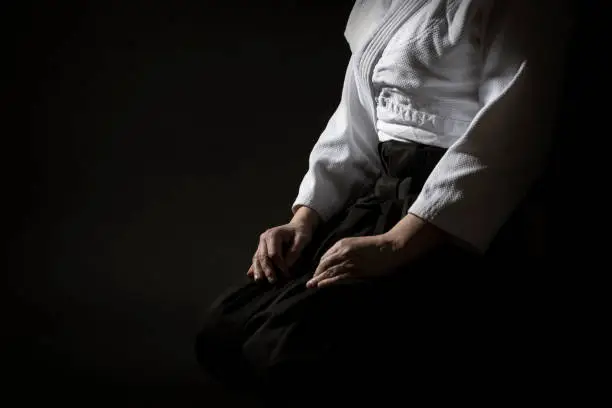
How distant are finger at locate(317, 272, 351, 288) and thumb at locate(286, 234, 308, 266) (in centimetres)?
16

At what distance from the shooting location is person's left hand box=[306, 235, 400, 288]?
2.87 feet

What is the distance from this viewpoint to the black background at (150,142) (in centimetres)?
150

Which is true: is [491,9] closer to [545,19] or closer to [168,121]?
[545,19]

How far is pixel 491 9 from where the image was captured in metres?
0.91

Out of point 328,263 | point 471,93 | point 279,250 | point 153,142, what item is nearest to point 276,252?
point 279,250

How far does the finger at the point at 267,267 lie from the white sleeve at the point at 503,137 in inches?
8.8

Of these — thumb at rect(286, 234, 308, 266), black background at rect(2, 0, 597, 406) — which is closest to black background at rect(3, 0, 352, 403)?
black background at rect(2, 0, 597, 406)

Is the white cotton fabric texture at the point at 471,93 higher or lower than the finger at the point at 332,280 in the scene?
higher

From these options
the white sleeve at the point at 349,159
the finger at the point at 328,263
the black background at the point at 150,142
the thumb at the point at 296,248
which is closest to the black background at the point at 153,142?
the black background at the point at 150,142

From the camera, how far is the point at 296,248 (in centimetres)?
105

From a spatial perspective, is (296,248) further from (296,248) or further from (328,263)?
(328,263)

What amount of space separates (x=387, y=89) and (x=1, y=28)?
0.94 metres

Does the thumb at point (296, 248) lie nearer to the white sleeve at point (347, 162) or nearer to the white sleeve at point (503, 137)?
the white sleeve at point (347, 162)

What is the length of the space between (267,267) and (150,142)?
0.64m
